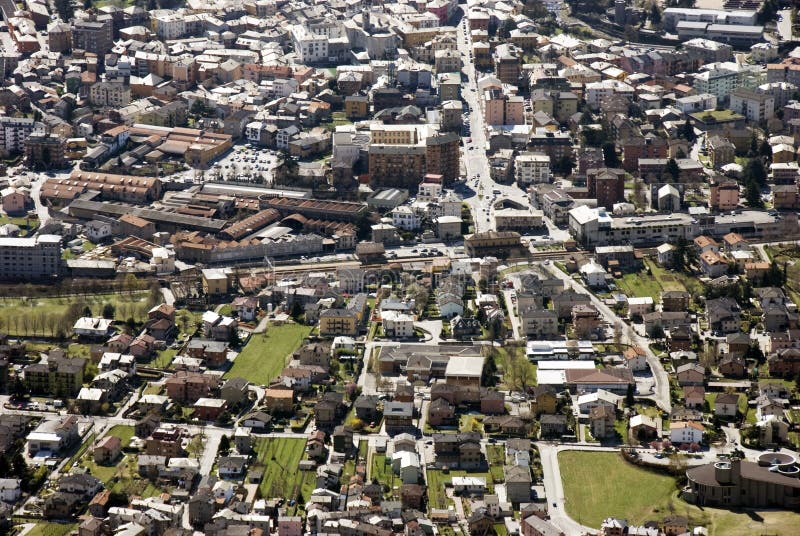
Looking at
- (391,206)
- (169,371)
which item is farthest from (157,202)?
(169,371)

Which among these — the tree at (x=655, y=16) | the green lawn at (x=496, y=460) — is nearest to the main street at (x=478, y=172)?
the tree at (x=655, y=16)

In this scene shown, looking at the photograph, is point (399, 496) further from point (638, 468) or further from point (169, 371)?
point (169, 371)

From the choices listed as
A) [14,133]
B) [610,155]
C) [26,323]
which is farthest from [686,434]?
[14,133]

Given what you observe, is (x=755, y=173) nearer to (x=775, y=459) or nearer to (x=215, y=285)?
(x=215, y=285)

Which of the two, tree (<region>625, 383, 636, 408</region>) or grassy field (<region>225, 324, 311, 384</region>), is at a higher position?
tree (<region>625, 383, 636, 408</region>)

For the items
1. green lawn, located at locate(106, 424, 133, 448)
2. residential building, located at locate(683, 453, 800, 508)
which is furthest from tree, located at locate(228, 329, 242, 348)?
residential building, located at locate(683, 453, 800, 508)

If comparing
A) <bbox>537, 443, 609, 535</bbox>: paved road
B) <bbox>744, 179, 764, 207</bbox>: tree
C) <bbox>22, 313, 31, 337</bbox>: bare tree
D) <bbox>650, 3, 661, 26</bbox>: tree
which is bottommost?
<bbox>537, 443, 609, 535</bbox>: paved road

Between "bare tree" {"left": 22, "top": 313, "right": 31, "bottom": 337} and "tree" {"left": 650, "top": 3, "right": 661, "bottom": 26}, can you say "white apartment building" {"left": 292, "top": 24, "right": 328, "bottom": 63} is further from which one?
"bare tree" {"left": 22, "top": 313, "right": 31, "bottom": 337}
